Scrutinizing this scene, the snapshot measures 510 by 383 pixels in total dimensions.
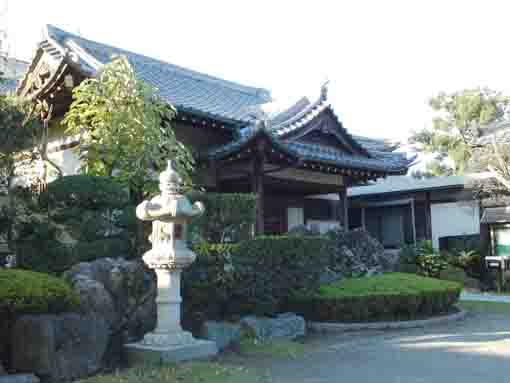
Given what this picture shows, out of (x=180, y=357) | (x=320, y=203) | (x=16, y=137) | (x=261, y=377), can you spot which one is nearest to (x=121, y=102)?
(x=16, y=137)

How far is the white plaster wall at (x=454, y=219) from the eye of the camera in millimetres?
20828

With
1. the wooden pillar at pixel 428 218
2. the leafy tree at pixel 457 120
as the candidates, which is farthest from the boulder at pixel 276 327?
the leafy tree at pixel 457 120

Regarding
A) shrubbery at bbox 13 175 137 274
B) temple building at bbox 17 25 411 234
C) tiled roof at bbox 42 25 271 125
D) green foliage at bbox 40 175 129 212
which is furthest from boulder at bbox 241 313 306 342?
tiled roof at bbox 42 25 271 125

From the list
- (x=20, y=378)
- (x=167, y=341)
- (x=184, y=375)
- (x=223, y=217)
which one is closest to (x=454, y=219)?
(x=223, y=217)

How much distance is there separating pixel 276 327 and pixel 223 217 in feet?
6.73

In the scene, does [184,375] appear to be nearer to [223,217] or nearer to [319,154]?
[223,217]

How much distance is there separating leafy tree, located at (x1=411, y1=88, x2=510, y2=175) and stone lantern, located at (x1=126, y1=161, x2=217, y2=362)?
3009 cm

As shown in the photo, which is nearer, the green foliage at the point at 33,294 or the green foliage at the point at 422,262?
the green foliage at the point at 33,294

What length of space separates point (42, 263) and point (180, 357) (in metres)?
3.41

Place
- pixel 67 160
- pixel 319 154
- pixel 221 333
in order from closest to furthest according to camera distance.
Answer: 1. pixel 221 333
2. pixel 67 160
3. pixel 319 154

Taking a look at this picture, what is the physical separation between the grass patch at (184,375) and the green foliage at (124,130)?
4.32 metres

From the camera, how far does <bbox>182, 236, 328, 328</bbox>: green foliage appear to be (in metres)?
8.88

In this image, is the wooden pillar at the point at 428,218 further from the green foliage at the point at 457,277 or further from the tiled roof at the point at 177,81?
the tiled roof at the point at 177,81

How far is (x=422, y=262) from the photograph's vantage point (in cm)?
1808
